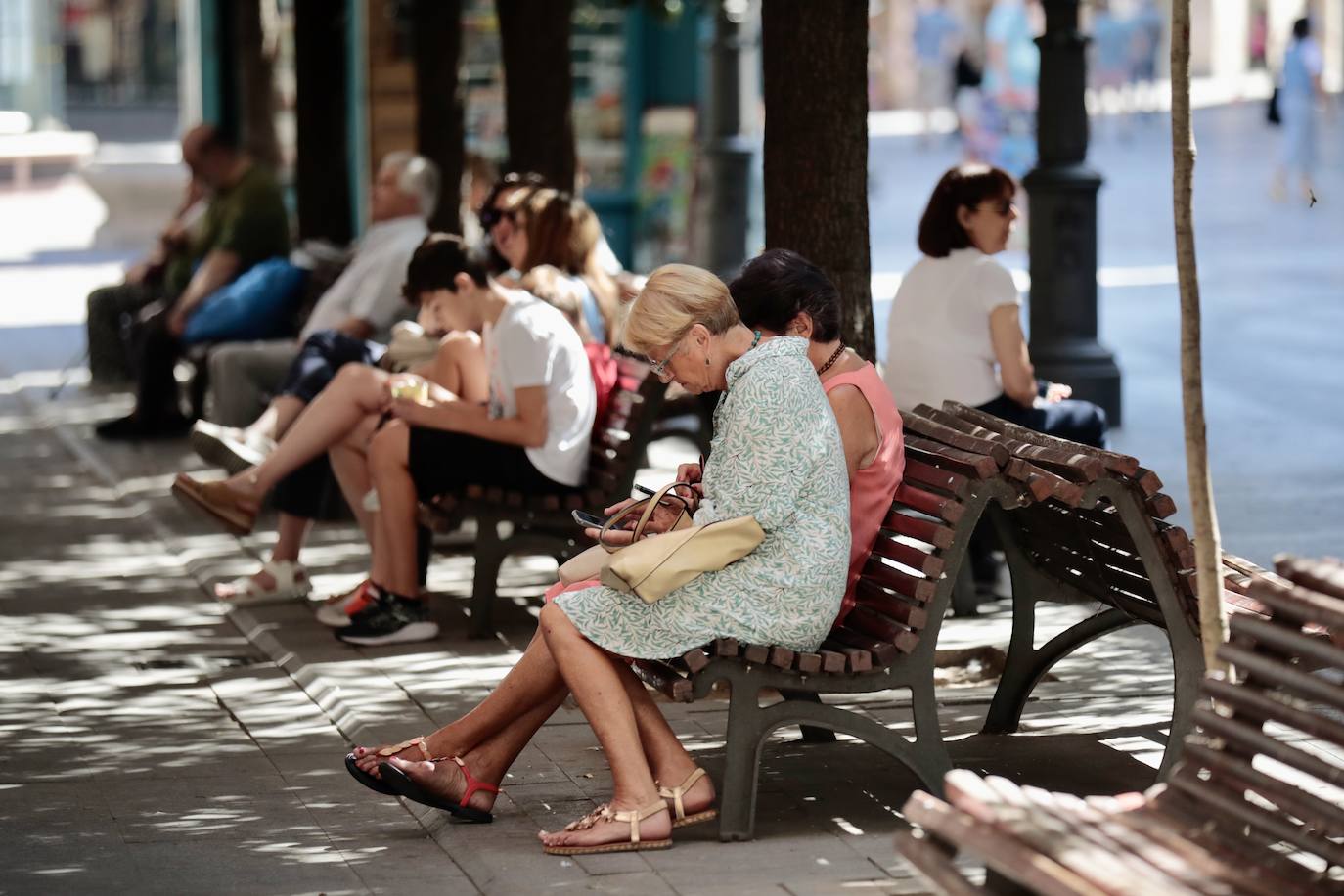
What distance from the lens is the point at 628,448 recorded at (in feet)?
24.1

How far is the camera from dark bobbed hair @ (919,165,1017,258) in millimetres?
A: 7578

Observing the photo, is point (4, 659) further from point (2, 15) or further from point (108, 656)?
point (2, 15)

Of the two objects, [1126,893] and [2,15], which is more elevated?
[2,15]

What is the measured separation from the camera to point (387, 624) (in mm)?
7363

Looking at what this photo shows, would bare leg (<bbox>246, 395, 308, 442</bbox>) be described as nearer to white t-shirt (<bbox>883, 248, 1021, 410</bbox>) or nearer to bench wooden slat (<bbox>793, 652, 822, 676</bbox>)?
white t-shirt (<bbox>883, 248, 1021, 410</bbox>)

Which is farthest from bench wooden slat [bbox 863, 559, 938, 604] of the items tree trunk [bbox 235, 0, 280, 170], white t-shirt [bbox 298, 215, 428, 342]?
tree trunk [bbox 235, 0, 280, 170]

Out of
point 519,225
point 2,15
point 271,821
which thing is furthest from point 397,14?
point 2,15

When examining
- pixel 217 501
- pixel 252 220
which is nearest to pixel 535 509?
pixel 217 501

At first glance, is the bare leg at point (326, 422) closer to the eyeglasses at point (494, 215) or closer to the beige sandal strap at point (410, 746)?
the eyeglasses at point (494, 215)

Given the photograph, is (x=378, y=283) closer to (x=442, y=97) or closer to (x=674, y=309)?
(x=442, y=97)

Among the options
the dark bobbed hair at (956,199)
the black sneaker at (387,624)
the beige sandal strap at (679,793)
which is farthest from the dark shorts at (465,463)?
the beige sandal strap at (679,793)

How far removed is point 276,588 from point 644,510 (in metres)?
2.99

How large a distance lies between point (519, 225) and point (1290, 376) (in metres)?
6.53

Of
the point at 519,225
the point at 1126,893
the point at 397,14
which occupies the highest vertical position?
the point at 397,14
